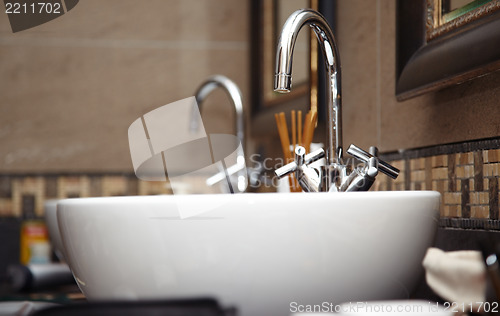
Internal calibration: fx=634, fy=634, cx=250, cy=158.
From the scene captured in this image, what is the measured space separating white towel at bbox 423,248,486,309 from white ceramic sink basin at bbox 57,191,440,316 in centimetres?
3

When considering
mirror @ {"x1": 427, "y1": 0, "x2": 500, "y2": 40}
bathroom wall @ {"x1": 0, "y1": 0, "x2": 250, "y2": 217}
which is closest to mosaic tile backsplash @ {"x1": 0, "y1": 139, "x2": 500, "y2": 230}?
mirror @ {"x1": 427, "y1": 0, "x2": 500, "y2": 40}

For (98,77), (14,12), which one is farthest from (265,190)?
(14,12)

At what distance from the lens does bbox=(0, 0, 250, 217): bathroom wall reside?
1562 millimetres

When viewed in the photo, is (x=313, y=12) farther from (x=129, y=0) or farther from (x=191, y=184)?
(x=129, y=0)

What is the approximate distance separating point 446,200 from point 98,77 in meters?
1.09

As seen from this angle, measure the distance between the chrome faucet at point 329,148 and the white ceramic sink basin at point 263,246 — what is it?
151 millimetres

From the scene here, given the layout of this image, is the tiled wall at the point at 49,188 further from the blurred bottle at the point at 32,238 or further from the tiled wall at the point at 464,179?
the tiled wall at the point at 464,179

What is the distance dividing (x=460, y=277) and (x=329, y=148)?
287 mm

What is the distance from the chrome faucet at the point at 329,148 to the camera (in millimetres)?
660

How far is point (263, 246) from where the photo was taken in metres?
0.50

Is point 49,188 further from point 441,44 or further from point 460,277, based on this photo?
point 460,277

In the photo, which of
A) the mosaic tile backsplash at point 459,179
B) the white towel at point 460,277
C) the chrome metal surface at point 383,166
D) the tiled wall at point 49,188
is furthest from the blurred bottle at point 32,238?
the white towel at point 460,277

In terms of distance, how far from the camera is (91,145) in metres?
1.58

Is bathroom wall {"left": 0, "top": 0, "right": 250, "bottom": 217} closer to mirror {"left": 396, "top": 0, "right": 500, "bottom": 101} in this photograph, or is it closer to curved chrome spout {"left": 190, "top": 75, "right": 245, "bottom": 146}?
curved chrome spout {"left": 190, "top": 75, "right": 245, "bottom": 146}
